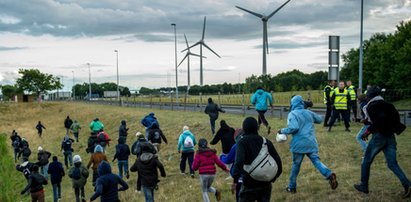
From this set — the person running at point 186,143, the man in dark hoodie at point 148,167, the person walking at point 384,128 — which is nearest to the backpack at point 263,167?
the person walking at point 384,128

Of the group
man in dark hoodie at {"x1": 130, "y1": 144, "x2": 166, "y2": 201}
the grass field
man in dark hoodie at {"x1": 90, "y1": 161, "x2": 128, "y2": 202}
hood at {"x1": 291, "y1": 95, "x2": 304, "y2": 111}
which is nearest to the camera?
man in dark hoodie at {"x1": 90, "y1": 161, "x2": 128, "y2": 202}

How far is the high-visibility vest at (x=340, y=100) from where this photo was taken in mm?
16580

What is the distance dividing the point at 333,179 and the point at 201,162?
2972 millimetres

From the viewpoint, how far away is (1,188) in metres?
20.9

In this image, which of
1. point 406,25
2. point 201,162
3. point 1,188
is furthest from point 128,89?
point 201,162

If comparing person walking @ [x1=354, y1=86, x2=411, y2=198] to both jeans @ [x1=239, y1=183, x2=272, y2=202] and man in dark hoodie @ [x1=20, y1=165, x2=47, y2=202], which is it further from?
man in dark hoodie @ [x1=20, y1=165, x2=47, y2=202]

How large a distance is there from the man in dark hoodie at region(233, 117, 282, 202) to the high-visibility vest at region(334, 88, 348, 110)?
10.4 metres

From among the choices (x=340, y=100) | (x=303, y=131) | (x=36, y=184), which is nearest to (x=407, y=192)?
(x=303, y=131)

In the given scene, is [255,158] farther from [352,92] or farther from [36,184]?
[352,92]

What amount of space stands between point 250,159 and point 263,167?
0.72ft

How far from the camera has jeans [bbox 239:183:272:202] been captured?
22.6ft

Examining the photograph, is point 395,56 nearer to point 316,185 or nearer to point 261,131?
point 261,131

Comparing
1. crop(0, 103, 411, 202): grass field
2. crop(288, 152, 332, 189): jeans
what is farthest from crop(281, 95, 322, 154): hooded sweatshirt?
crop(0, 103, 411, 202): grass field

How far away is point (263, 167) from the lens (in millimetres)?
6684
